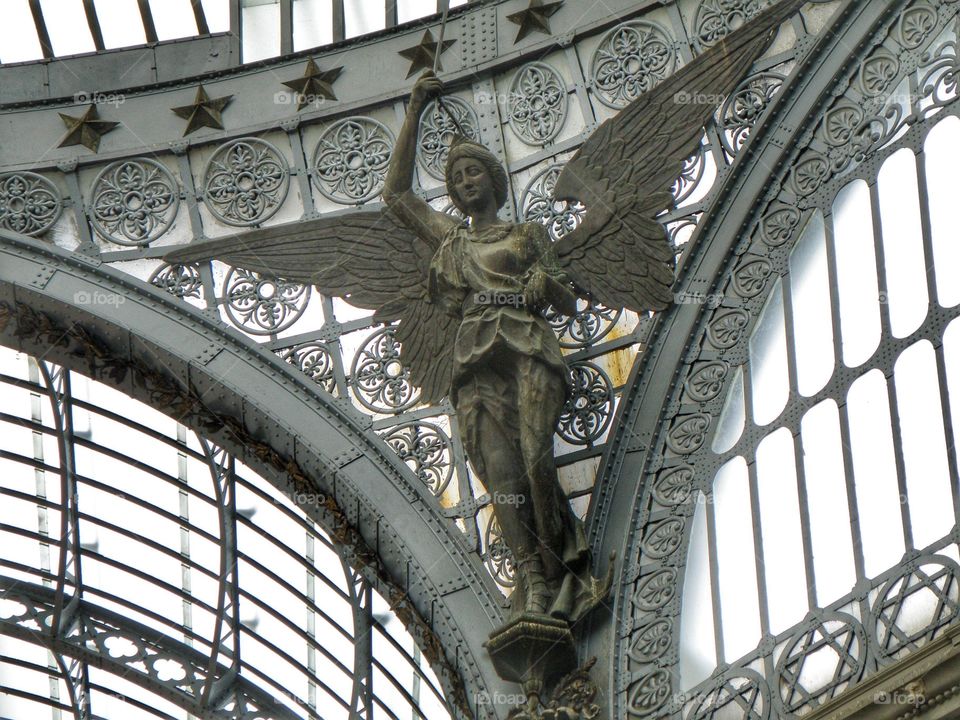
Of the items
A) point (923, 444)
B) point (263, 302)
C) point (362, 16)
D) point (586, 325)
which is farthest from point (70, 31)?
point (923, 444)

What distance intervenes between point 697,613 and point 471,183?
4.30 m

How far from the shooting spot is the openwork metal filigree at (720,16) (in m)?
19.7

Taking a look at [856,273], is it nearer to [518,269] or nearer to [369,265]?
[518,269]

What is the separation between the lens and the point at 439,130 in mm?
21078

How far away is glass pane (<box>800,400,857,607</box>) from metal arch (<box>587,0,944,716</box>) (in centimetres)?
146

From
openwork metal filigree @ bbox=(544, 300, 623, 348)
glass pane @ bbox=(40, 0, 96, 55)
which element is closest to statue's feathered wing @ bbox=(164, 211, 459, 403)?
openwork metal filigree @ bbox=(544, 300, 623, 348)

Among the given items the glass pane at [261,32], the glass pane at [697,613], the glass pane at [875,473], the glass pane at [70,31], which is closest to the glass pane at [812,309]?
the glass pane at [875,473]

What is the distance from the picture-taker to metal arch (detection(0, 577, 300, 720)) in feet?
82.3

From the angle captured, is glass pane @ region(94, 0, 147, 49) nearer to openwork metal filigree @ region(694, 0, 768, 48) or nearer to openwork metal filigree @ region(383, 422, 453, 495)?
openwork metal filigree @ region(383, 422, 453, 495)

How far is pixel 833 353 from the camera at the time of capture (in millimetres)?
17750

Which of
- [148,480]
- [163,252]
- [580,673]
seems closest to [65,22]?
[163,252]

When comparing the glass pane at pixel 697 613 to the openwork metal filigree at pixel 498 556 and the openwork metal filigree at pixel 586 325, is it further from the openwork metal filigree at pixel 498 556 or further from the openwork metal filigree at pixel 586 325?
the openwork metal filigree at pixel 586 325

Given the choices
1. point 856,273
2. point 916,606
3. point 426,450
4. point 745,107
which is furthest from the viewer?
point 426,450

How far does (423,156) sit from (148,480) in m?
6.42
